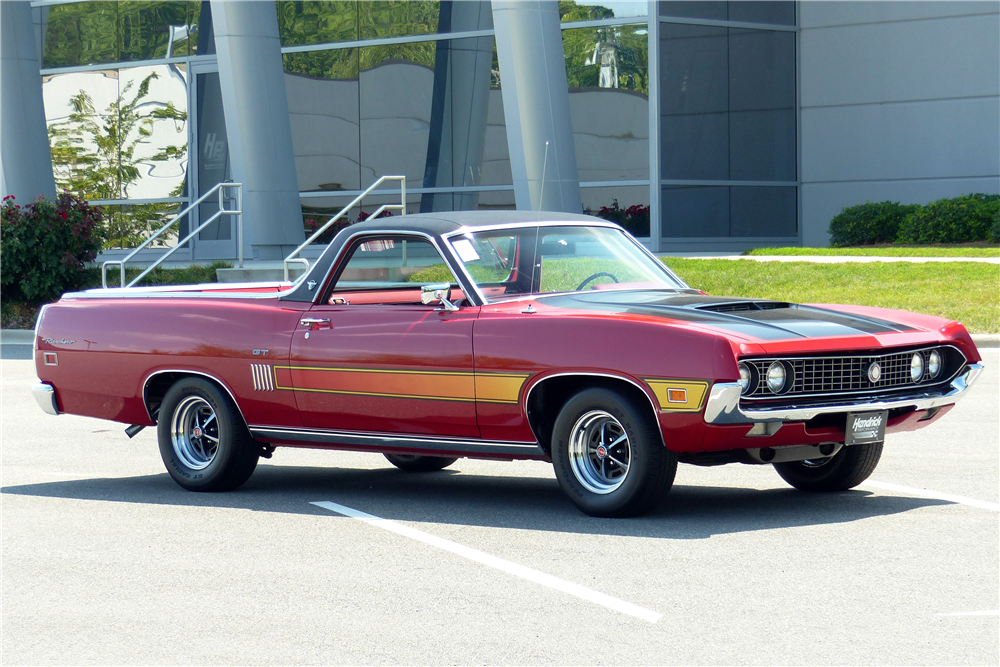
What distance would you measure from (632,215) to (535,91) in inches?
287

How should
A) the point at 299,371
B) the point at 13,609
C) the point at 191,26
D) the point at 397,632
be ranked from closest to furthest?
the point at 397,632, the point at 13,609, the point at 299,371, the point at 191,26

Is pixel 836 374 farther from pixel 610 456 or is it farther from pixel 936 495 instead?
pixel 936 495

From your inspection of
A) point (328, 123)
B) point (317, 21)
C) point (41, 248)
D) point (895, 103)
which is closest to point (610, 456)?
point (41, 248)

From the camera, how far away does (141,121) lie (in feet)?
116

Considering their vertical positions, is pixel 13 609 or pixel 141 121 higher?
pixel 141 121

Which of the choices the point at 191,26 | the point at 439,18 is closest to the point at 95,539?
the point at 439,18

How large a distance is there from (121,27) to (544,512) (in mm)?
31032

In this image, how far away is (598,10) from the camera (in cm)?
2953

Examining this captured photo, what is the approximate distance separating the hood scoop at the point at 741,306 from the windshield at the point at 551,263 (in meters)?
0.72

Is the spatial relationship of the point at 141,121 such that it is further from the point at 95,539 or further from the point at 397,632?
the point at 397,632

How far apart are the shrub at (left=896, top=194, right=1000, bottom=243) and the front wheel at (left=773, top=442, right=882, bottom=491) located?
1980 centimetres

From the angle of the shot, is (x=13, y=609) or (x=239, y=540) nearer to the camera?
(x=13, y=609)

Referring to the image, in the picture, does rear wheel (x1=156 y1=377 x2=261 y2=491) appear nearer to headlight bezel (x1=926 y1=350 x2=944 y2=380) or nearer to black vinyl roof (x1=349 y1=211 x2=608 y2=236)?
black vinyl roof (x1=349 y1=211 x2=608 y2=236)

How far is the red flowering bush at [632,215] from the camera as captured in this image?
96.5 feet
